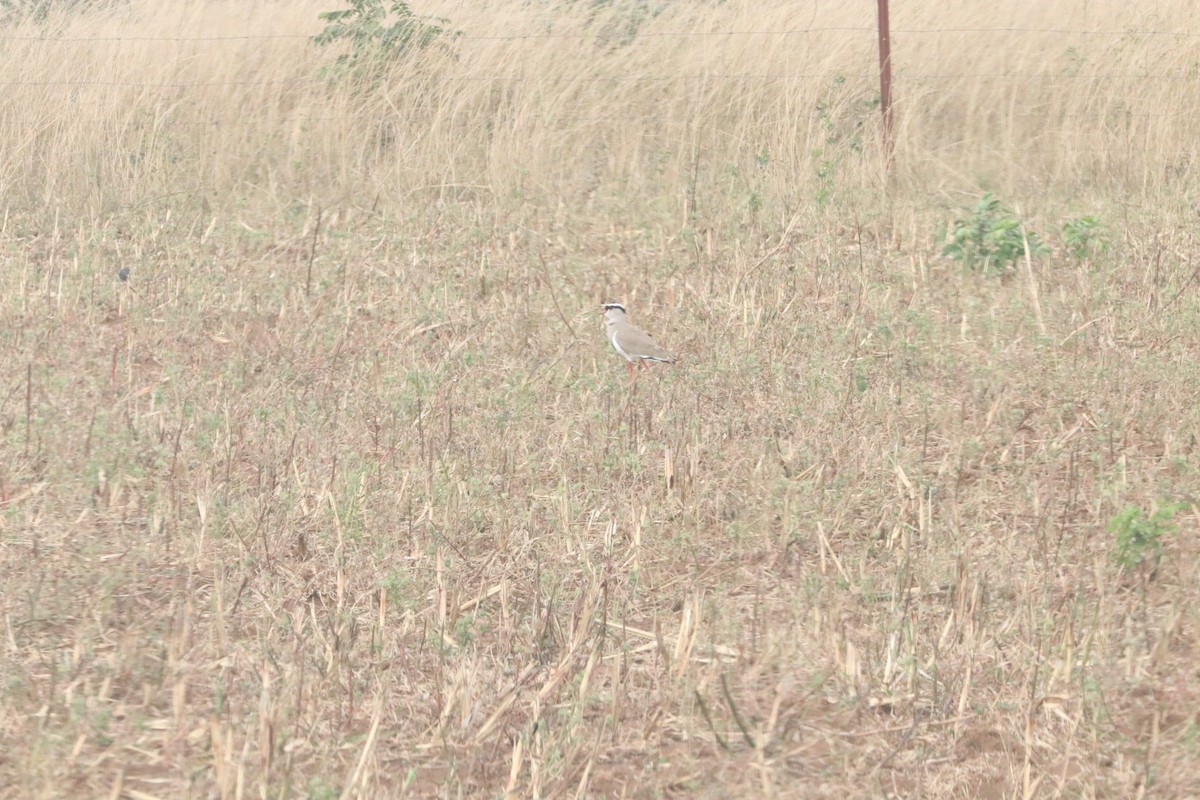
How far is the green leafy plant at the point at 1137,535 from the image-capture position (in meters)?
4.22

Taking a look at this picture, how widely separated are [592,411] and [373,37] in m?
4.72

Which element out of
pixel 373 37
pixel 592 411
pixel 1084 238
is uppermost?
pixel 373 37

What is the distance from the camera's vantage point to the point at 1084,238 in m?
7.24

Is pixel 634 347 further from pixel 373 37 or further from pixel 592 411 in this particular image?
pixel 373 37

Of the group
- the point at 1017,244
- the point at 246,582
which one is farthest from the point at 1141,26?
the point at 246,582

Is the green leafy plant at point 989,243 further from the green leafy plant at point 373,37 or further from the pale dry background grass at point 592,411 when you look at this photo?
the green leafy plant at point 373,37

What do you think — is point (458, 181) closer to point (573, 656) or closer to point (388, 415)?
point (388, 415)

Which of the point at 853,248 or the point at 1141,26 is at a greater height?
the point at 1141,26

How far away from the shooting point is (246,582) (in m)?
4.27

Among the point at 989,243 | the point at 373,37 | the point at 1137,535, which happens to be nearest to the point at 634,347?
the point at 1137,535

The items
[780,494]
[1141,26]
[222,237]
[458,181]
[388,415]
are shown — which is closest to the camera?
[780,494]

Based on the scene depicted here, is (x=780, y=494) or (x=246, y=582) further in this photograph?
(x=780, y=494)

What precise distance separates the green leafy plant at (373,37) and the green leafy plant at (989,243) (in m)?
3.74

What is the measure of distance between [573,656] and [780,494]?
1.29 m
